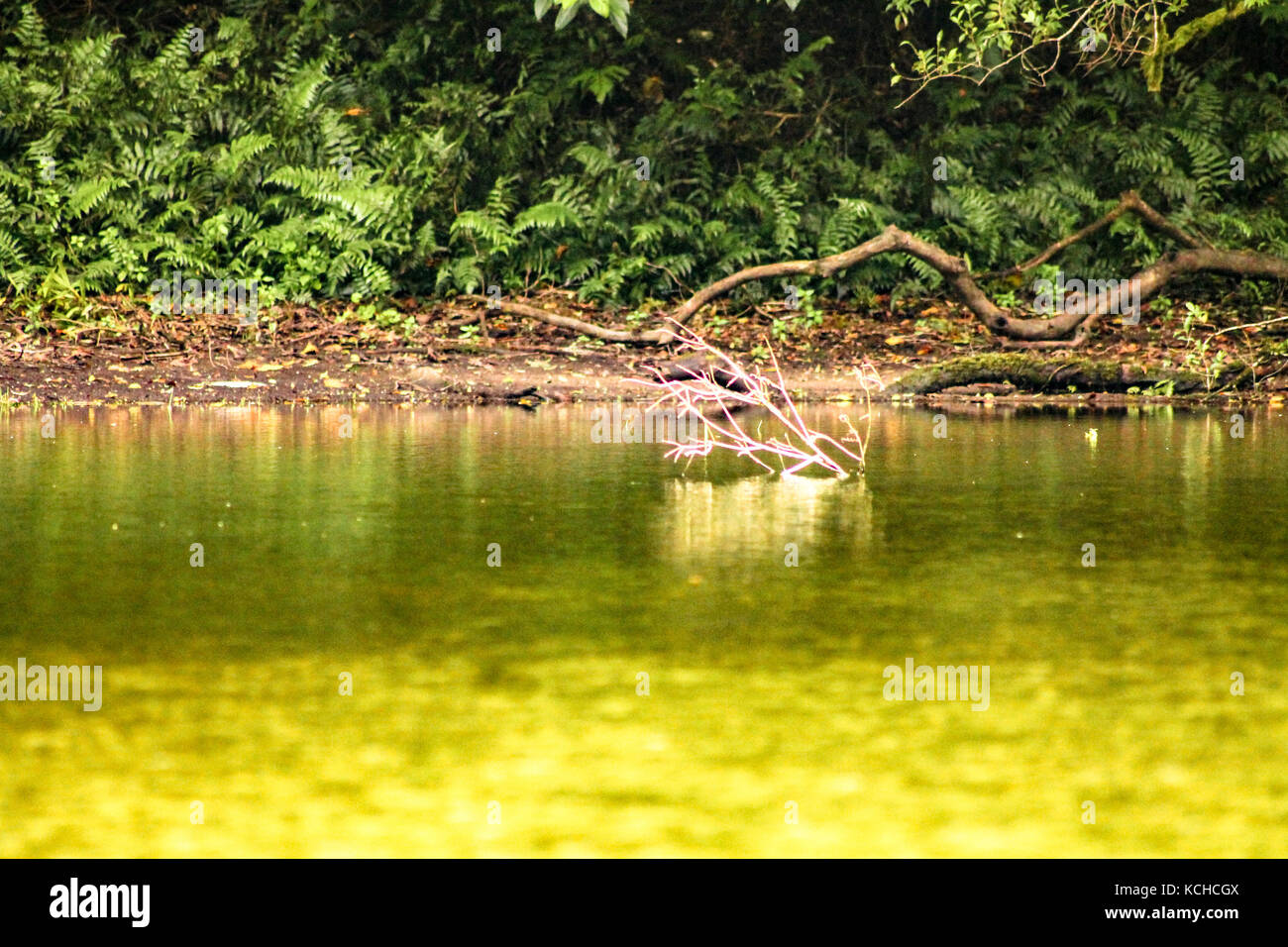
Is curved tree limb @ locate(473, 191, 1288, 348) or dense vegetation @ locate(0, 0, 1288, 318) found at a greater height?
dense vegetation @ locate(0, 0, 1288, 318)

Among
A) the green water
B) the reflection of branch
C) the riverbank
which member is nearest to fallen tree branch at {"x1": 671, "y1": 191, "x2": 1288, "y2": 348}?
the riverbank

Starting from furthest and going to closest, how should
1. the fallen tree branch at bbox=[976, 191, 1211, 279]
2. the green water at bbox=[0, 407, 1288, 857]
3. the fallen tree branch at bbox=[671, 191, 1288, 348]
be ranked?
the fallen tree branch at bbox=[976, 191, 1211, 279] → the fallen tree branch at bbox=[671, 191, 1288, 348] → the green water at bbox=[0, 407, 1288, 857]

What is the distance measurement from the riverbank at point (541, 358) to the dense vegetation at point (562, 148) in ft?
2.67

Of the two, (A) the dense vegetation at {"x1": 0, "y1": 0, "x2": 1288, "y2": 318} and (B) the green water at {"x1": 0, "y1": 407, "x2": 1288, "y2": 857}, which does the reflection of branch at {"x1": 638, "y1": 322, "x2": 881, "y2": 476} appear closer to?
(B) the green water at {"x1": 0, "y1": 407, "x2": 1288, "y2": 857}

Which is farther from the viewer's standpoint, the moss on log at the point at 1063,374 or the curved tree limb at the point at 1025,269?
the curved tree limb at the point at 1025,269

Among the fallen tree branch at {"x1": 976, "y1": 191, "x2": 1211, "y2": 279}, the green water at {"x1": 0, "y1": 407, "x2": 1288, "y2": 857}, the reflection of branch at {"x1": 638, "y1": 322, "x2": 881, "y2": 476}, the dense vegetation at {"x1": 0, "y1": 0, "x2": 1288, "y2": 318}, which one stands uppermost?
the dense vegetation at {"x1": 0, "y1": 0, "x2": 1288, "y2": 318}

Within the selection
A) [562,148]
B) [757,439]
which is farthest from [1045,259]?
[562,148]

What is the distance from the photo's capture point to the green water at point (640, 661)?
350 cm

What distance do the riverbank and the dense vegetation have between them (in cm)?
82

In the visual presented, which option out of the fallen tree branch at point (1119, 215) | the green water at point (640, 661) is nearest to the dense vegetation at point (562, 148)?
the fallen tree branch at point (1119, 215)

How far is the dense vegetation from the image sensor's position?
1834 cm

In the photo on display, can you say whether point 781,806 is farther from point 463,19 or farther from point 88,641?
point 463,19

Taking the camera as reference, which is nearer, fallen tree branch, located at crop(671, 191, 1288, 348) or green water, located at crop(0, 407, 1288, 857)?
green water, located at crop(0, 407, 1288, 857)

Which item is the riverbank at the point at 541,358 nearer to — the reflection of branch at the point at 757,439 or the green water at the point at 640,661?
the reflection of branch at the point at 757,439
